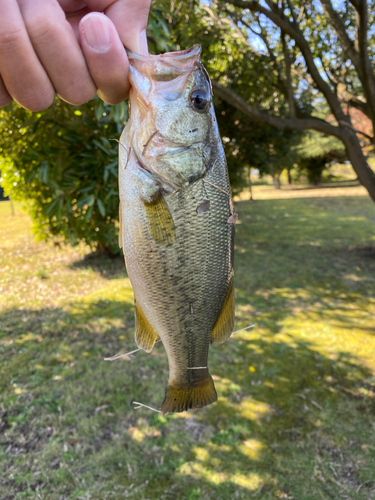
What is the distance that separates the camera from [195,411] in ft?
12.1

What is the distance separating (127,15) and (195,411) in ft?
11.9

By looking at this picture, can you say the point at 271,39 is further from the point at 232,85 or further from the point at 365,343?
the point at 365,343

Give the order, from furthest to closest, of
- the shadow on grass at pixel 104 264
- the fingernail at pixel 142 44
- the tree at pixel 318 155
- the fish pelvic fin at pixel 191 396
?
1. the tree at pixel 318 155
2. the shadow on grass at pixel 104 264
3. the fish pelvic fin at pixel 191 396
4. the fingernail at pixel 142 44

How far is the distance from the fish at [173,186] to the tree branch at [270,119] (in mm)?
5348

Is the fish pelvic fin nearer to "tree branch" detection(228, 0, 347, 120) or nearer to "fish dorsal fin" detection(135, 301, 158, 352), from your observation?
"fish dorsal fin" detection(135, 301, 158, 352)

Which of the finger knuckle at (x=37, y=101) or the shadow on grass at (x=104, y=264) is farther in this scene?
the shadow on grass at (x=104, y=264)

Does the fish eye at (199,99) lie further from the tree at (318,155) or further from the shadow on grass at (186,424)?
the tree at (318,155)

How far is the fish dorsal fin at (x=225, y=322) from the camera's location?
59.5 inches

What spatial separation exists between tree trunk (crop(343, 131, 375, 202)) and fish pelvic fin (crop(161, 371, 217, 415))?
7267 mm

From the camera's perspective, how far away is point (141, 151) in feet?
4.29

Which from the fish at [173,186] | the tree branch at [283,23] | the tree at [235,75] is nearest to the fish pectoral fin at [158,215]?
the fish at [173,186]

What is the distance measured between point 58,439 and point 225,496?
66.0 inches

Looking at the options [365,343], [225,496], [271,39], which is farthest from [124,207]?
[271,39]

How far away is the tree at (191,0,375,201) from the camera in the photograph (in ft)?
20.6
